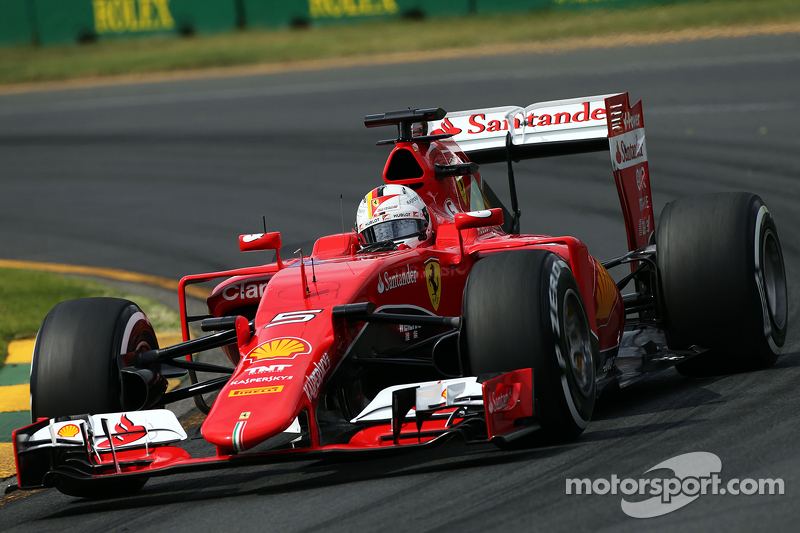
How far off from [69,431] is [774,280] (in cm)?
472

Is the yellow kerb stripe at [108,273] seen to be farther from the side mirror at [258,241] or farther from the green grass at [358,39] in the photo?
the green grass at [358,39]

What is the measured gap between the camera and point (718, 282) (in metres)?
6.75

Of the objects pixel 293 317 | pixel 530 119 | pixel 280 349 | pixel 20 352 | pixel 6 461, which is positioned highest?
pixel 530 119

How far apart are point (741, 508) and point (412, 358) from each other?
2235 millimetres

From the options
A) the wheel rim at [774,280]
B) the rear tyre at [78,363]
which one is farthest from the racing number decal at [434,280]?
the wheel rim at [774,280]

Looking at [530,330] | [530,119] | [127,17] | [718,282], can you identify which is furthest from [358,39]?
[530,330]

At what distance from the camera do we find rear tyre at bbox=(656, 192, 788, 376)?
6.73 m

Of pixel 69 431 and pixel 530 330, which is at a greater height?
pixel 530 330

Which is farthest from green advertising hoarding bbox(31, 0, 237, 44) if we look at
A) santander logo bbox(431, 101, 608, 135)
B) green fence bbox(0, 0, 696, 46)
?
santander logo bbox(431, 101, 608, 135)

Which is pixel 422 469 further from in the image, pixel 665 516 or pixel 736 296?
pixel 736 296

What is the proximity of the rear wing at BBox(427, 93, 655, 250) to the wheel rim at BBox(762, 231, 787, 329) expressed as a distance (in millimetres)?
1010

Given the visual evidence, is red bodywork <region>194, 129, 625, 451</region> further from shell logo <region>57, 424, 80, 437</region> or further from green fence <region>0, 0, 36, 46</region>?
green fence <region>0, 0, 36, 46</region>

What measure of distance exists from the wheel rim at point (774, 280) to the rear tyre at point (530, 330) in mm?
2144

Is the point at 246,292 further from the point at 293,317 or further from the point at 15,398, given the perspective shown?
the point at 15,398
